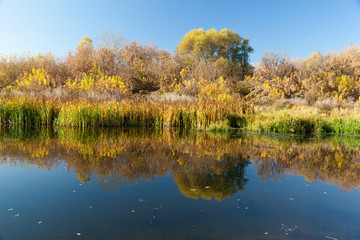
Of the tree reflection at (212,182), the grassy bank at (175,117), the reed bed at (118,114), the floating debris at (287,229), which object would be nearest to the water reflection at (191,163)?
the tree reflection at (212,182)

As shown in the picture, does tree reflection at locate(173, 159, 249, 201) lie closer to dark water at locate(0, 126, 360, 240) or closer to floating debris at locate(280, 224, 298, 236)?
dark water at locate(0, 126, 360, 240)

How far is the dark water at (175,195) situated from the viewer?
2.03 m

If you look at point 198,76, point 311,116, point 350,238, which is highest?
point 198,76

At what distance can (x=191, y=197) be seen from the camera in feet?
8.94

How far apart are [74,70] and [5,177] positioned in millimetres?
22610

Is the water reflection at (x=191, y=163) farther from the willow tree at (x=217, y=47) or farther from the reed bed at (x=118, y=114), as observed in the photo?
the willow tree at (x=217, y=47)

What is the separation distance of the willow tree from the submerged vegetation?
11 centimetres

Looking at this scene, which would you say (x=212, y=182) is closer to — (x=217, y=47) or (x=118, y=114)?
(x=118, y=114)

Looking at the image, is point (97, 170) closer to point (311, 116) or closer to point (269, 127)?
point (269, 127)

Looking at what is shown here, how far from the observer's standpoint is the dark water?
203 centimetres

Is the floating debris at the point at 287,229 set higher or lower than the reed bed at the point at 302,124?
lower

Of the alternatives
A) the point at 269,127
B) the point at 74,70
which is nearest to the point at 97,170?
the point at 269,127

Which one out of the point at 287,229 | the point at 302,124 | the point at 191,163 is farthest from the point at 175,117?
the point at 287,229

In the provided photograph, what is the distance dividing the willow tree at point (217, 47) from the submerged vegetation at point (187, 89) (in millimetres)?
109
